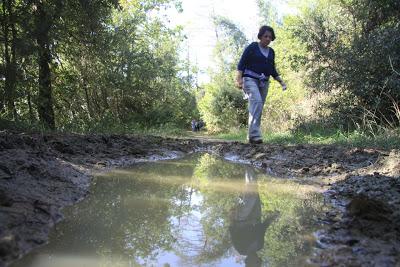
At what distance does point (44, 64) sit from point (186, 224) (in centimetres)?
998

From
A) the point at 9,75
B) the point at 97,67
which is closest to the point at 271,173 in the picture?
the point at 9,75

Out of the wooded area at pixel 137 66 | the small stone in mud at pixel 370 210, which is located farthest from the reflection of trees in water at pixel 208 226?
the wooded area at pixel 137 66

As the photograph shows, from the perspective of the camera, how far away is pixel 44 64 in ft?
38.2

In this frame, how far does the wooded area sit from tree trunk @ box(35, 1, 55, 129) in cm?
3

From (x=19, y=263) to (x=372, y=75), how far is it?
8626 mm

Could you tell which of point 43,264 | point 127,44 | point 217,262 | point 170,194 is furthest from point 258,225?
point 127,44

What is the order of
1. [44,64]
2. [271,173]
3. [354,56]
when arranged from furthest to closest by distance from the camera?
[44,64] → [354,56] → [271,173]

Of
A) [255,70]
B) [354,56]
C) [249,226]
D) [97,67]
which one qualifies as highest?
[97,67]

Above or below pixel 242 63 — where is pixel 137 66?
above

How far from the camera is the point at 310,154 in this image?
6.12 m

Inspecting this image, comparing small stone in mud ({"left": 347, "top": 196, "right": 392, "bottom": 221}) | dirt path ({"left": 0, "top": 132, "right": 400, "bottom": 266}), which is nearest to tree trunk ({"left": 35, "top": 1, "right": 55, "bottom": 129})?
dirt path ({"left": 0, "top": 132, "right": 400, "bottom": 266})

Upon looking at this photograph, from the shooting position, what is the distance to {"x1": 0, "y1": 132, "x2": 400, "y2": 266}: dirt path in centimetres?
225

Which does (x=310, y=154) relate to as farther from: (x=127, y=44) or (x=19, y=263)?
(x=127, y=44)

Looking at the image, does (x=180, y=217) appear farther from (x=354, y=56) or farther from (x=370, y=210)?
(x=354, y=56)
